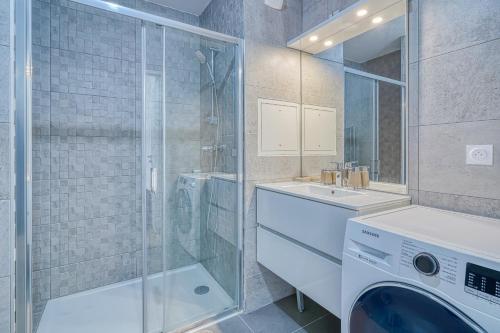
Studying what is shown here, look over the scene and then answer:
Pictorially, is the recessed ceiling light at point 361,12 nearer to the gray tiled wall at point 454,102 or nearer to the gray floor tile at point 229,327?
the gray tiled wall at point 454,102

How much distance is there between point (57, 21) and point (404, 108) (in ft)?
8.28

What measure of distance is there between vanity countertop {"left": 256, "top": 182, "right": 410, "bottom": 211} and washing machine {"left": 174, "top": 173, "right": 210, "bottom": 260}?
1.54ft

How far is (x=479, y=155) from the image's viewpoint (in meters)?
1.11

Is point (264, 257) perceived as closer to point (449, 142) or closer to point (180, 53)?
point (449, 142)

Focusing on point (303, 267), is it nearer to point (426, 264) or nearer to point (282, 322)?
point (282, 322)

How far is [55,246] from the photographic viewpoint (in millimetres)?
1952

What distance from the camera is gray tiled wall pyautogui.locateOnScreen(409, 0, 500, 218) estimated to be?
42.5 inches

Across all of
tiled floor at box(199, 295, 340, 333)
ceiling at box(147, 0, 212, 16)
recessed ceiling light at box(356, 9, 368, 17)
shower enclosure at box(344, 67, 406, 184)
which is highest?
ceiling at box(147, 0, 212, 16)

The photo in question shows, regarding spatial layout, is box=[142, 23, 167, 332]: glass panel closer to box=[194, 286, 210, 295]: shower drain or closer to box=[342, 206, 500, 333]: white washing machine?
box=[194, 286, 210, 295]: shower drain

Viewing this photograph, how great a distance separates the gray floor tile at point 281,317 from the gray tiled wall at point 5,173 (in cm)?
131

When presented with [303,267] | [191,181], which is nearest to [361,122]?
[303,267]

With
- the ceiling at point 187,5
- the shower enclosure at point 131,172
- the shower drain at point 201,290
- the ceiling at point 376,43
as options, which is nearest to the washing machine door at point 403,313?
the shower enclosure at point 131,172

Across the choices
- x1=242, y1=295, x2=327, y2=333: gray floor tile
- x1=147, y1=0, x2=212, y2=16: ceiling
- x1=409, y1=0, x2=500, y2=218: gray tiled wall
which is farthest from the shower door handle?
x1=147, y1=0, x2=212, y2=16: ceiling

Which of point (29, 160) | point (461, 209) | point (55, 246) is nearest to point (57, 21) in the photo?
point (29, 160)
